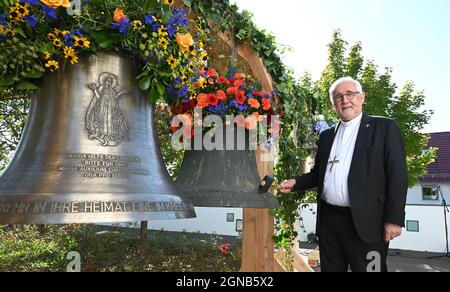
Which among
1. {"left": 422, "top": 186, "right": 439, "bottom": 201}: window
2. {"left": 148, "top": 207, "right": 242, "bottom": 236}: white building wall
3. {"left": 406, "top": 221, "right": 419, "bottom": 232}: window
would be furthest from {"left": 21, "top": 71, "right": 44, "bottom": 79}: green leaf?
{"left": 422, "top": 186, "right": 439, "bottom": 201}: window

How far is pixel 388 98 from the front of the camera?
14.5 meters

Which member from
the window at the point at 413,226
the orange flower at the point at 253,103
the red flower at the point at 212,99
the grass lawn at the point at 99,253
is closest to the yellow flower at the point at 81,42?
the red flower at the point at 212,99

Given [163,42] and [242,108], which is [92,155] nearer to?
[163,42]

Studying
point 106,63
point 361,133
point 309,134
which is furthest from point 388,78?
point 106,63

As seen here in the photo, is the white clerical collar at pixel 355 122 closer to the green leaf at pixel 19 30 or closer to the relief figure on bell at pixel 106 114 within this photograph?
the relief figure on bell at pixel 106 114

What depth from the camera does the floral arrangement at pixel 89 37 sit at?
1.64 m

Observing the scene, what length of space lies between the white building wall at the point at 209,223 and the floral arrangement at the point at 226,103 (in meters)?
15.9

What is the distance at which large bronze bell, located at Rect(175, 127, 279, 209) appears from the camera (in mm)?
2309

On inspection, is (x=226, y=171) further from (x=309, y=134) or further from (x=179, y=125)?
(x=309, y=134)

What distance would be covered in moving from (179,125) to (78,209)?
1066mm

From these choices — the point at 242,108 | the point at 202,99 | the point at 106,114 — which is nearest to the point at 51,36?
the point at 106,114

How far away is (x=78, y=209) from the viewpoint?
1547 millimetres

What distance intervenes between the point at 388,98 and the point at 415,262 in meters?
5.75

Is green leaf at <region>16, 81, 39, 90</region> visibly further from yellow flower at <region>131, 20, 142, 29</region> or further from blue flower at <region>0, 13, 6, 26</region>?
yellow flower at <region>131, 20, 142, 29</region>
